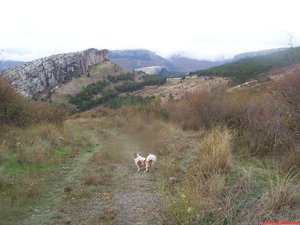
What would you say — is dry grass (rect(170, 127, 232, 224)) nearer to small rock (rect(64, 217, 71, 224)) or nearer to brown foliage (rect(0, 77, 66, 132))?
small rock (rect(64, 217, 71, 224))

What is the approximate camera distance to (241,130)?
48.2 feet

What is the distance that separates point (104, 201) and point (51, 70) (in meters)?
127

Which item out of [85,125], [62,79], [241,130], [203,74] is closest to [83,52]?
[62,79]

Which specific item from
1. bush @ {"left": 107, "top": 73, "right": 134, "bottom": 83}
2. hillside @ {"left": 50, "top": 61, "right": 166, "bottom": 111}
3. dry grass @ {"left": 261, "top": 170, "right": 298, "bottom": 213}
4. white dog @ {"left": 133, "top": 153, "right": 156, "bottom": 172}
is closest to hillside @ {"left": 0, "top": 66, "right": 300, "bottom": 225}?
dry grass @ {"left": 261, "top": 170, "right": 298, "bottom": 213}

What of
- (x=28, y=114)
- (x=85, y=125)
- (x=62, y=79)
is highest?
(x=28, y=114)

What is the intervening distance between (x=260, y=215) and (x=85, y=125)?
22079 millimetres

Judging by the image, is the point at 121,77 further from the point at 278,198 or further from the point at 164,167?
the point at 278,198

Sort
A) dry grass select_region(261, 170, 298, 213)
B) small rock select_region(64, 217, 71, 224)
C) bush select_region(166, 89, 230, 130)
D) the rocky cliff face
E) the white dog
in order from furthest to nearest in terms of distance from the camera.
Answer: the rocky cliff face, bush select_region(166, 89, 230, 130), the white dog, small rock select_region(64, 217, 71, 224), dry grass select_region(261, 170, 298, 213)

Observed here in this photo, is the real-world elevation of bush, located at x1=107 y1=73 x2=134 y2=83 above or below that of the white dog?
below

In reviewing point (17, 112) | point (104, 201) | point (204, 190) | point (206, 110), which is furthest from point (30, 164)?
point (206, 110)

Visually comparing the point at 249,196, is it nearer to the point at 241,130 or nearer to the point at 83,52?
the point at 241,130

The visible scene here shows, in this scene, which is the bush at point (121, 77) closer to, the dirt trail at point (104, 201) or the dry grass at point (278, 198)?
the dirt trail at point (104, 201)

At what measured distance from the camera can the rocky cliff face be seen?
12062 cm

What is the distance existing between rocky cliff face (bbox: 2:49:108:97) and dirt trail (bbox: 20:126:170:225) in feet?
355
